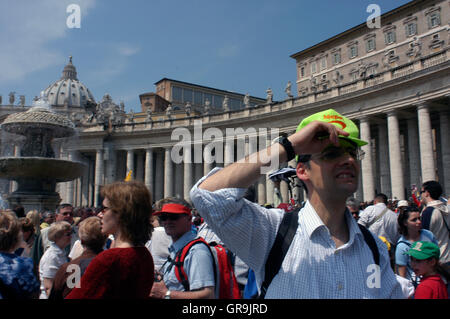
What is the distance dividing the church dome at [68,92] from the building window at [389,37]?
112151 mm

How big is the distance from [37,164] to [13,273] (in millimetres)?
16889

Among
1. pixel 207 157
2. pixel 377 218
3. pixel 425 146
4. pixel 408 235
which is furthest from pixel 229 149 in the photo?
pixel 408 235

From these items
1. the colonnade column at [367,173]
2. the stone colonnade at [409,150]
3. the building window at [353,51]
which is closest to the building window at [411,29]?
the building window at [353,51]

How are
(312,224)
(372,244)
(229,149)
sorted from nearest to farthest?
(312,224) → (372,244) → (229,149)

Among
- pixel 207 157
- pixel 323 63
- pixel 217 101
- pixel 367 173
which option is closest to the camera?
pixel 367 173

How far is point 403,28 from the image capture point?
53469 mm

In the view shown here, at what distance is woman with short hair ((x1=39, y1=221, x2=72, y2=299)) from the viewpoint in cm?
571

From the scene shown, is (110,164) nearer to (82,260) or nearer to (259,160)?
(82,260)

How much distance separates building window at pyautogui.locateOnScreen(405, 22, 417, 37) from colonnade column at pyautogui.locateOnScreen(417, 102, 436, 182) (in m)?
24.7

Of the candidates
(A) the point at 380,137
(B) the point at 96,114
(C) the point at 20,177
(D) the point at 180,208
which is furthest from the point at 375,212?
(B) the point at 96,114

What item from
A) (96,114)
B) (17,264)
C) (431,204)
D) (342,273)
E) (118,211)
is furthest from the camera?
(96,114)

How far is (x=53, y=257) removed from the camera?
5.91m
